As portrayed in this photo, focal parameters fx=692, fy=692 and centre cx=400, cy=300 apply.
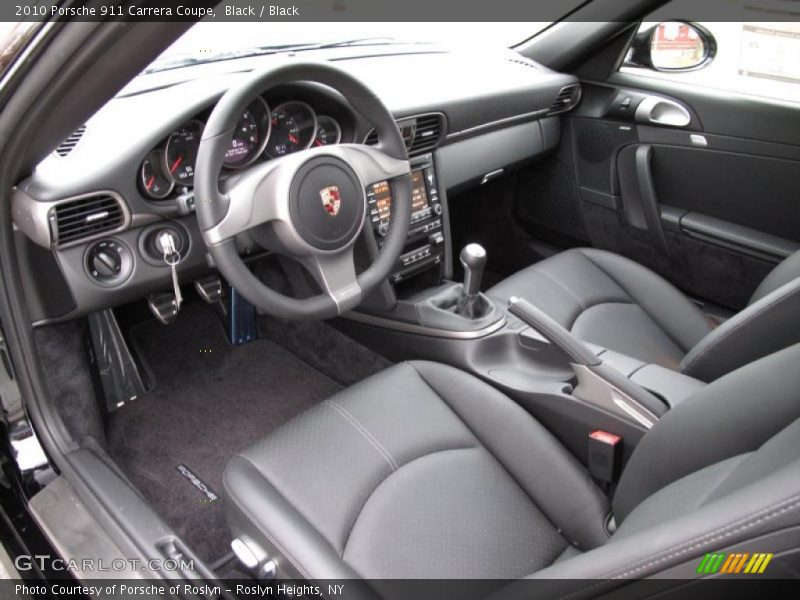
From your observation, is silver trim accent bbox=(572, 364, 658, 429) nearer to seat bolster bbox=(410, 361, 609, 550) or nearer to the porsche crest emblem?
seat bolster bbox=(410, 361, 609, 550)

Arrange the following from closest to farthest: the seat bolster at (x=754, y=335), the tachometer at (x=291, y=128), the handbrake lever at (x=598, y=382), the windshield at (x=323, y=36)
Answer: the seat bolster at (x=754, y=335) → the handbrake lever at (x=598, y=382) → the tachometer at (x=291, y=128) → the windshield at (x=323, y=36)

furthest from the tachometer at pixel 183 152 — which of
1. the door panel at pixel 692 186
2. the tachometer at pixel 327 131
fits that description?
the door panel at pixel 692 186

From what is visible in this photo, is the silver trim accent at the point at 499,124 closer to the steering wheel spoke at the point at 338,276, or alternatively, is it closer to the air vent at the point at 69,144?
the steering wheel spoke at the point at 338,276

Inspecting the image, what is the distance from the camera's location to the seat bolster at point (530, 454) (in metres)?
1.38

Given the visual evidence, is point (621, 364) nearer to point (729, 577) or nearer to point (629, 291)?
point (629, 291)

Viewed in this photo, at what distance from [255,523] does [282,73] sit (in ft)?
2.84

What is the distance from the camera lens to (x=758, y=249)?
220 centimetres

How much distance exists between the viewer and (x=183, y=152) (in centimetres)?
156

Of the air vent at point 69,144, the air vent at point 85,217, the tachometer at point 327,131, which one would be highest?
the air vent at point 69,144

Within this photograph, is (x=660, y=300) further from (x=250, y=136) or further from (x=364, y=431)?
(x=250, y=136)

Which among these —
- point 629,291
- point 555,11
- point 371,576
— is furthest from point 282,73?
point 555,11

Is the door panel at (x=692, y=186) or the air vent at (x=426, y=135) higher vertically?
the air vent at (x=426, y=135)

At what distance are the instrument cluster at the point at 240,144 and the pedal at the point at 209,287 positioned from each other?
0.33 meters

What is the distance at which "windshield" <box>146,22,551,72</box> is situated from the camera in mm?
1880
